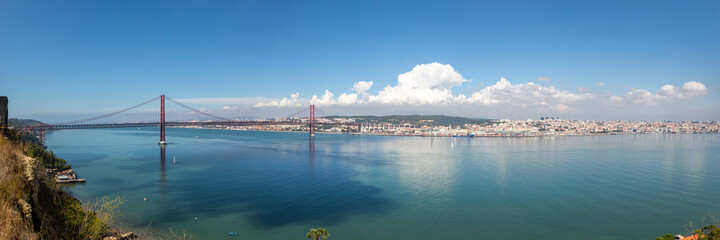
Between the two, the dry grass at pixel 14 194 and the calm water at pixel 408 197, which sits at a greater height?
the dry grass at pixel 14 194

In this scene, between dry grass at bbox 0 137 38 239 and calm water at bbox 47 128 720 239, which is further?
calm water at bbox 47 128 720 239

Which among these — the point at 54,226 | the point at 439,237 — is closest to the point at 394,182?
the point at 439,237

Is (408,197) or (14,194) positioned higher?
(14,194)

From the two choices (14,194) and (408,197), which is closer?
(14,194)

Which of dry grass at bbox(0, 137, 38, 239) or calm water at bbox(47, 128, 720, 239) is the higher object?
dry grass at bbox(0, 137, 38, 239)

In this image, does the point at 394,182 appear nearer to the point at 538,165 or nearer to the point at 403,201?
the point at 403,201

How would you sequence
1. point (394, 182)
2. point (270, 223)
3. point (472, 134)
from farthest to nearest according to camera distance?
point (472, 134) < point (394, 182) < point (270, 223)

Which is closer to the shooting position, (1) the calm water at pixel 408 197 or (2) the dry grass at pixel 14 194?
(2) the dry grass at pixel 14 194

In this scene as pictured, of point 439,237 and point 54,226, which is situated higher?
point 54,226

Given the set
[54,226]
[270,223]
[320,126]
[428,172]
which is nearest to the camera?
[54,226]

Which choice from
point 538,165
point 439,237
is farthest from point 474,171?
point 439,237

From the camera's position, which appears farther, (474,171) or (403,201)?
(474,171)
